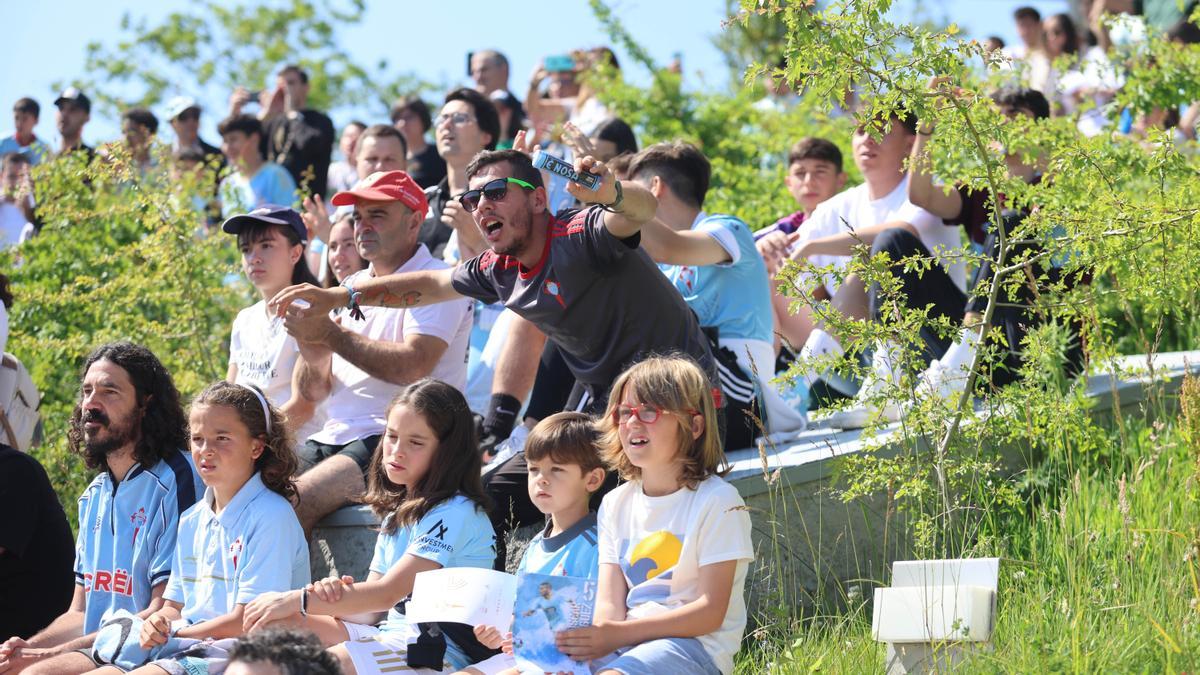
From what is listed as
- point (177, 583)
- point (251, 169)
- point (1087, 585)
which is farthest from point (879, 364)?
point (251, 169)

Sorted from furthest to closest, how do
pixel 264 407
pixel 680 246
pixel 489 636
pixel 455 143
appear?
pixel 455 143 < pixel 680 246 < pixel 264 407 < pixel 489 636

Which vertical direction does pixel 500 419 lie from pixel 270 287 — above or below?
below

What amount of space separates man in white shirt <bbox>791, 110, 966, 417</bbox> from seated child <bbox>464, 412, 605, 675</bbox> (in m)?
1.28

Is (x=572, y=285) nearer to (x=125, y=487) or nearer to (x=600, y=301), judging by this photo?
(x=600, y=301)

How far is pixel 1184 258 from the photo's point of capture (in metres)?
4.53

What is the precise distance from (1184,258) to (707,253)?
1.99m

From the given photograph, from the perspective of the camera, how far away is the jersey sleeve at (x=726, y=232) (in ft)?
19.9

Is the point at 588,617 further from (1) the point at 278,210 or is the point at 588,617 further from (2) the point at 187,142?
(2) the point at 187,142

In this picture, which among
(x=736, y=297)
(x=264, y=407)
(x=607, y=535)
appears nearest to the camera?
(x=607, y=535)

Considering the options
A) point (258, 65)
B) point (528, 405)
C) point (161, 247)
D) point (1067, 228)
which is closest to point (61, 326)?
point (161, 247)

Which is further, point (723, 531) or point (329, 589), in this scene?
point (329, 589)

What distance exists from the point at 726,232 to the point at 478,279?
1162 mm

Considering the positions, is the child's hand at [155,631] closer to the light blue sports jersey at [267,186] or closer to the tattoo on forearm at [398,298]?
the tattoo on forearm at [398,298]

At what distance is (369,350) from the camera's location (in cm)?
599
